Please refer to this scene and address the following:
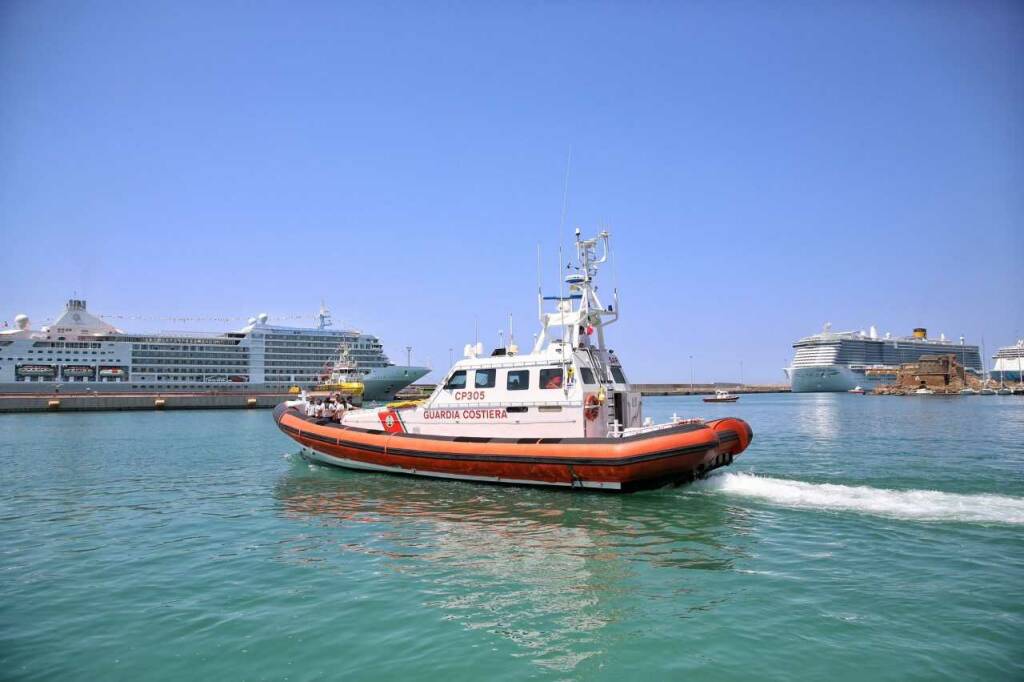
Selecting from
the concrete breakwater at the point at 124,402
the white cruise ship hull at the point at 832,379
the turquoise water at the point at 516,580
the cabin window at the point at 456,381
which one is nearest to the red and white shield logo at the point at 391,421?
the cabin window at the point at 456,381

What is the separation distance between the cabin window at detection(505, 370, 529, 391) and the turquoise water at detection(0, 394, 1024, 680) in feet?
8.04

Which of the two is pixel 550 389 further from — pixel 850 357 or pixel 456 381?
pixel 850 357

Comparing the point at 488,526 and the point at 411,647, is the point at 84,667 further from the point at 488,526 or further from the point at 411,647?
the point at 488,526

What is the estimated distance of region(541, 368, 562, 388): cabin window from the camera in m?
13.7

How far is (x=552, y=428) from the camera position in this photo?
44.6 ft

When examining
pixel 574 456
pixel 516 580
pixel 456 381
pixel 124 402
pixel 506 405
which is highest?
pixel 456 381

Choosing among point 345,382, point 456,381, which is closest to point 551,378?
point 456,381

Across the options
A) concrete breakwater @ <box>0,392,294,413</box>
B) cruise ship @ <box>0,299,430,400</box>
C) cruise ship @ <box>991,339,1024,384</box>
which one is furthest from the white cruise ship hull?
concrete breakwater @ <box>0,392,294,413</box>

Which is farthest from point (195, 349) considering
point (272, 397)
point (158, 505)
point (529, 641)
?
point (529, 641)

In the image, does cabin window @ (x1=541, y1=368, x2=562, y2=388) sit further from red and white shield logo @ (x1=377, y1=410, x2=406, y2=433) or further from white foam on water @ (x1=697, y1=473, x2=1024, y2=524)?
red and white shield logo @ (x1=377, y1=410, x2=406, y2=433)

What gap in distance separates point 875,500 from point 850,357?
10270cm

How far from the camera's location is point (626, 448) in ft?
39.5

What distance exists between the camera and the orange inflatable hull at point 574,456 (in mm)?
11945

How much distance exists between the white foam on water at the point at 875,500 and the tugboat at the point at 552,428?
76 centimetres
